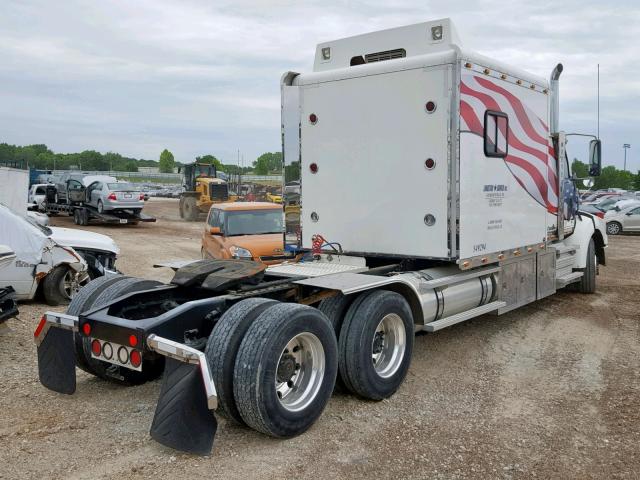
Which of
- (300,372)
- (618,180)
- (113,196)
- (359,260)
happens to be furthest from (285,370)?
(618,180)

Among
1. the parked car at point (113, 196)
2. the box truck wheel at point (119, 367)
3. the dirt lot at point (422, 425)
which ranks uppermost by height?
the parked car at point (113, 196)

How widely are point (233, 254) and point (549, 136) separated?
5408 millimetres

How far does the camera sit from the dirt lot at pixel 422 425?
413cm

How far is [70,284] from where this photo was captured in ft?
30.7

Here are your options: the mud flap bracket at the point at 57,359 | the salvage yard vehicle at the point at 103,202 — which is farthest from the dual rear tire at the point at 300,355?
the salvage yard vehicle at the point at 103,202

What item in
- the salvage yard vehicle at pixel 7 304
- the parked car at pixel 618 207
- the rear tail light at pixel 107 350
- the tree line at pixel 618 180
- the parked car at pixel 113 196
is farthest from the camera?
the tree line at pixel 618 180

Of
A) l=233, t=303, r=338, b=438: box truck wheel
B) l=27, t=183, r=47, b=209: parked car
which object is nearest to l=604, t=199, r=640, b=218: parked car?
l=233, t=303, r=338, b=438: box truck wheel

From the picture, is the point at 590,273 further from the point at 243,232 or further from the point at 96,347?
the point at 96,347

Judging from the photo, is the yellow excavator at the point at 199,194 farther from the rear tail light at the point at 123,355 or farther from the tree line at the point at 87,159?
the tree line at the point at 87,159

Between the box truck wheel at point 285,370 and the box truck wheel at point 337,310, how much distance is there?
469 millimetres

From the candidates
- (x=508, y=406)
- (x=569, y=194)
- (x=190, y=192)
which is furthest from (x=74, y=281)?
(x=190, y=192)

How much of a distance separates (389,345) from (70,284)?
569 cm

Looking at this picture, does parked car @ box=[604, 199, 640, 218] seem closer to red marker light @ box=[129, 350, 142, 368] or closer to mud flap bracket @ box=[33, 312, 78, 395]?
mud flap bracket @ box=[33, 312, 78, 395]

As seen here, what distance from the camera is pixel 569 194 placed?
946 centimetres
